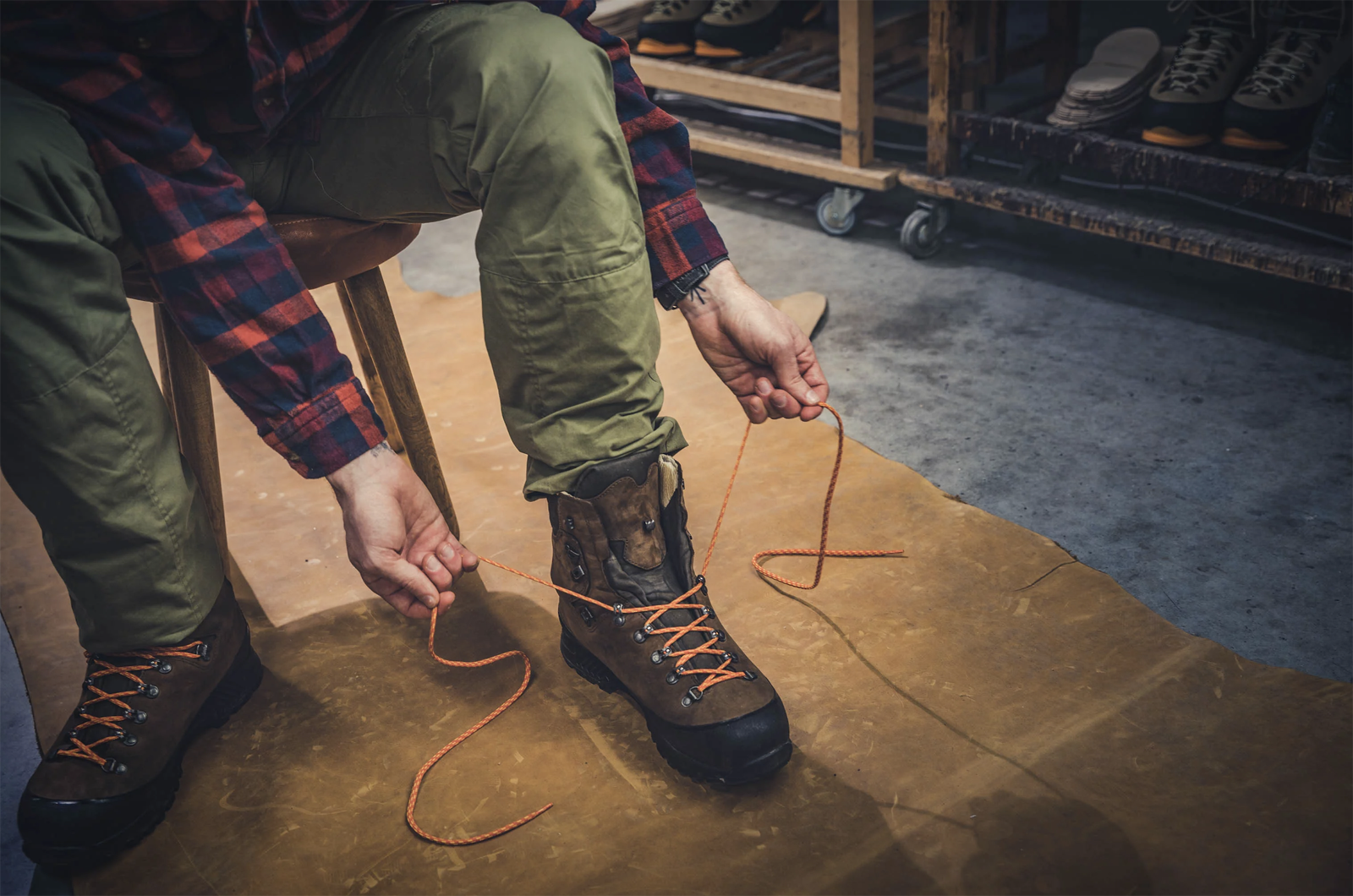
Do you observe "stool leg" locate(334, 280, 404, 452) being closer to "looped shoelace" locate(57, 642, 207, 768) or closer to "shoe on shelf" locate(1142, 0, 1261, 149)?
"looped shoelace" locate(57, 642, 207, 768)

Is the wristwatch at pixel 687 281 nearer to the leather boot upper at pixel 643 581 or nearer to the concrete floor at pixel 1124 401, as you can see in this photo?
the leather boot upper at pixel 643 581

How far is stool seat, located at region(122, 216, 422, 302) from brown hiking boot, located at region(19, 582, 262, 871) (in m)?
0.33

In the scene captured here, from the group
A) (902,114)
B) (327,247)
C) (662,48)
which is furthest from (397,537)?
(662,48)

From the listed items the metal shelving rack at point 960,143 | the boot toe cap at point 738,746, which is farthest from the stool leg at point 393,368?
the metal shelving rack at point 960,143

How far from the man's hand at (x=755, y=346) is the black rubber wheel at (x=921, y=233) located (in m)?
1.18

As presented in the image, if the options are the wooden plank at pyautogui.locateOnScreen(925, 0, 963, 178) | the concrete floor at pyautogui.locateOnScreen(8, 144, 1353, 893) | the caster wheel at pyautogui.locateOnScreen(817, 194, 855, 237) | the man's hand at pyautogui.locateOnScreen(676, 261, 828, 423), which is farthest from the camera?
the caster wheel at pyautogui.locateOnScreen(817, 194, 855, 237)

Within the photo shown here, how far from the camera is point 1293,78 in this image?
5.48 feet

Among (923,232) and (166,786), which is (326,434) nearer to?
(166,786)

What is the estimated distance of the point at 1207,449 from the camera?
4.83 ft

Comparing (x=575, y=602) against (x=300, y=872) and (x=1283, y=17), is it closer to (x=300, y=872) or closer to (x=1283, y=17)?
(x=300, y=872)

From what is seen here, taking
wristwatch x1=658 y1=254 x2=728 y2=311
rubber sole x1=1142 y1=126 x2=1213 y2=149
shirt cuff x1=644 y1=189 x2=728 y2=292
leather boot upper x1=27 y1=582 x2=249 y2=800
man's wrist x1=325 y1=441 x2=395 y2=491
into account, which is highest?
shirt cuff x1=644 y1=189 x2=728 y2=292

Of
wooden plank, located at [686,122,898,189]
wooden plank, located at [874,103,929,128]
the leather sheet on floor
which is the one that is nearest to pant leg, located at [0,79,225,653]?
the leather sheet on floor

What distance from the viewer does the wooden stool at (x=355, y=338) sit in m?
1.05

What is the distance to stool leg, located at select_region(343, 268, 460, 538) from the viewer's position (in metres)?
1.22
